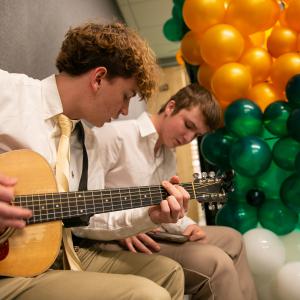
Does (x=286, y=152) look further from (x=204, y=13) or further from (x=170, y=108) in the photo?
(x=204, y=13)

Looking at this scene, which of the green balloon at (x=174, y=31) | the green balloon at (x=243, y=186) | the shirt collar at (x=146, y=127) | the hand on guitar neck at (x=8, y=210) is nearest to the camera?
the hand on guitar neck at (x=8, y=210)

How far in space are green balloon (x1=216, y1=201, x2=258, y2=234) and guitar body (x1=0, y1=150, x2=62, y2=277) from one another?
1.07m

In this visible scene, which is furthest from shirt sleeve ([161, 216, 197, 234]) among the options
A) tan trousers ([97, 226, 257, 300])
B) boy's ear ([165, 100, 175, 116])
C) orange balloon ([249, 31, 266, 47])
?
orange balloon ([249, 31, 266, 47])

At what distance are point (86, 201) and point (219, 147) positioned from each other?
0.99m

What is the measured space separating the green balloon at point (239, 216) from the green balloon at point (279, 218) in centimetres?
6

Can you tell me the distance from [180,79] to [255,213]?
234cm

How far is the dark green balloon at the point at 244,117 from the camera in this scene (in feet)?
5.12

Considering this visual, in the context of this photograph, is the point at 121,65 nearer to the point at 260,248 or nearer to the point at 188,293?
the point at 188,293

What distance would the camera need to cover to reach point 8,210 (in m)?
0.67

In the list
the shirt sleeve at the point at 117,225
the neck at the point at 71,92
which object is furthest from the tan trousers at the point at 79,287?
the neck at the point at 71,92

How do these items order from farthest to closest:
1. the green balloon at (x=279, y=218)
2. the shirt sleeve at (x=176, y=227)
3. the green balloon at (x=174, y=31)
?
1. the green balloon at (x=174, y=31)
2. the green balloon at (x=279, y=218)
3. the shirt sleeve at (x=176, y=227)

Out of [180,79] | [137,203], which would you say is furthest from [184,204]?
[180,79]

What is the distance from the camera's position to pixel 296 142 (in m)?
1.54

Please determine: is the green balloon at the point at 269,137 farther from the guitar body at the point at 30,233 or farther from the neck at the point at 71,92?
the guitar body at the point at 30,233
